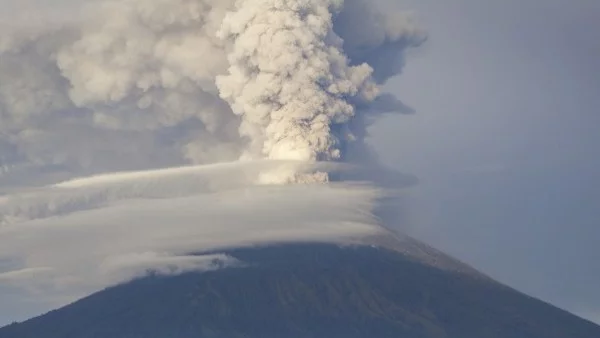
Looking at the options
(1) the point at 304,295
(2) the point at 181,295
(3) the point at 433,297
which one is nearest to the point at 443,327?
(3) the point at 433,297

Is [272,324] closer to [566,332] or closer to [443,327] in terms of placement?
[443,327]

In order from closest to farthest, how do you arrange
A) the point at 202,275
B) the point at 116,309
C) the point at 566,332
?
1. the point at 566,332
2. the point at 116,309
3. the point at 202,275

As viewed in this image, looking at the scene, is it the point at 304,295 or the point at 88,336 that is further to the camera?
the point at 304,295

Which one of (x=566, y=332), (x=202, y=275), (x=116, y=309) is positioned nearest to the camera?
(x=566, y=332)

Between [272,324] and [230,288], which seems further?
[230,288]

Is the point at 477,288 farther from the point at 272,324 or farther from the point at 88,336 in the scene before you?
the point at 88,336

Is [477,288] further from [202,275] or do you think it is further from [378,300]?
[202,275]

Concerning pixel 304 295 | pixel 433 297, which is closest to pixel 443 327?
pixel 433 297
